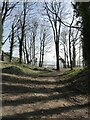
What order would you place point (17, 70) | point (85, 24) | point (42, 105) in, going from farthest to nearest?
point (17, 70) → point (85, 24) → point (42, 105)

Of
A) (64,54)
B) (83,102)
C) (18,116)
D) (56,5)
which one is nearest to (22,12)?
(56,5)

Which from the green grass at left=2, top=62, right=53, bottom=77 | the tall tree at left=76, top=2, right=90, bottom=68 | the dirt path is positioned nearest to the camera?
the dirt path

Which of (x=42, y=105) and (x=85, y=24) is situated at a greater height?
(x=85, y=24)

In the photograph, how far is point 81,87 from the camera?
16.3 metres

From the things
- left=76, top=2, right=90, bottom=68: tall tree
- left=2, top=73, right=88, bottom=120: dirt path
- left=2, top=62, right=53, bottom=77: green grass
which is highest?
left=76, top=2, right=90, bottom=68: tall tree

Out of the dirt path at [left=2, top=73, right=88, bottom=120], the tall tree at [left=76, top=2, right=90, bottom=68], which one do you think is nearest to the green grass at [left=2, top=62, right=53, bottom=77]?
the tall tree at [left=76, top=2, right=90, bottom=68]

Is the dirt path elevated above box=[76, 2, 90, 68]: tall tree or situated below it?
below

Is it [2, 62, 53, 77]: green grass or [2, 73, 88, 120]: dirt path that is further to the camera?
[2, 62, 53, 77]: green grass

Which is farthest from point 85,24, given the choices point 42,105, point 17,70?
point 42,105

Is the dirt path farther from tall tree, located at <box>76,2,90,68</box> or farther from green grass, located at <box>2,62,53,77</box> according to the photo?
green grass, located at <box>2,62,53,77</box>

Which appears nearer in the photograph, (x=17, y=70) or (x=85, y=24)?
(x=85, y=24)

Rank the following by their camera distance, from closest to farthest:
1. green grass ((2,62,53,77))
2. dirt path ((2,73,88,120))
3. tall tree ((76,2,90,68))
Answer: dirt path ((2,73,88,120))
tall tree ((76,2,90,68))
green grass ((2,62,53,77))

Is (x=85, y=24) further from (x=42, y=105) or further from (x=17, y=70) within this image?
(x=42, y=105)

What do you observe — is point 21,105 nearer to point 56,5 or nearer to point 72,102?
point 72,102
